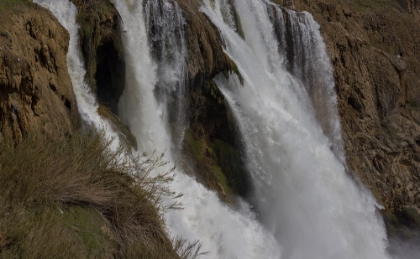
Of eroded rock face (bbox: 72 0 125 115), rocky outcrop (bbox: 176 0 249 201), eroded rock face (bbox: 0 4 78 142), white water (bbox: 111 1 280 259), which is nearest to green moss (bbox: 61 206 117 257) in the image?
eroded rock face (bbox: 0 4 78 142)

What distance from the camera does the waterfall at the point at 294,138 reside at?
50.4 feet

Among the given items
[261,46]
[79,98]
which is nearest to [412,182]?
[261,46]

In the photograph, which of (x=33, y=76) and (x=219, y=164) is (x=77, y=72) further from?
(x=219, y=164)

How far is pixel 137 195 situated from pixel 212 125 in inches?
336

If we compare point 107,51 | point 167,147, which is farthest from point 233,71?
point 107,51

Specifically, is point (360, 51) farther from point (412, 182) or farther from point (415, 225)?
point (415, 225)

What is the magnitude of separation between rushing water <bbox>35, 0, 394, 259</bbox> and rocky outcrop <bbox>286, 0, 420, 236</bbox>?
1398 mm

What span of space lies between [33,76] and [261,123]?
26.8 feet

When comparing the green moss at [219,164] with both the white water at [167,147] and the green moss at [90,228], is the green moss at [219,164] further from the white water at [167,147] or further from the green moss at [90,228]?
the green moss at [90,228]

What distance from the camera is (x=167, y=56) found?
13.9m

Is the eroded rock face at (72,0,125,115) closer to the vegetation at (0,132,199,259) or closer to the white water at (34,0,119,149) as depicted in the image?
the white water at (34,0,119,149)

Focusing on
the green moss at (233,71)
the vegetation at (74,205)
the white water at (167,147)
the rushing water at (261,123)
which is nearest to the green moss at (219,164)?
the rushing water at (261,123)

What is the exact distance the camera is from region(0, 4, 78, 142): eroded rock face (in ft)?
26.1

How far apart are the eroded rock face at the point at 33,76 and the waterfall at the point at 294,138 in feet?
19.8
